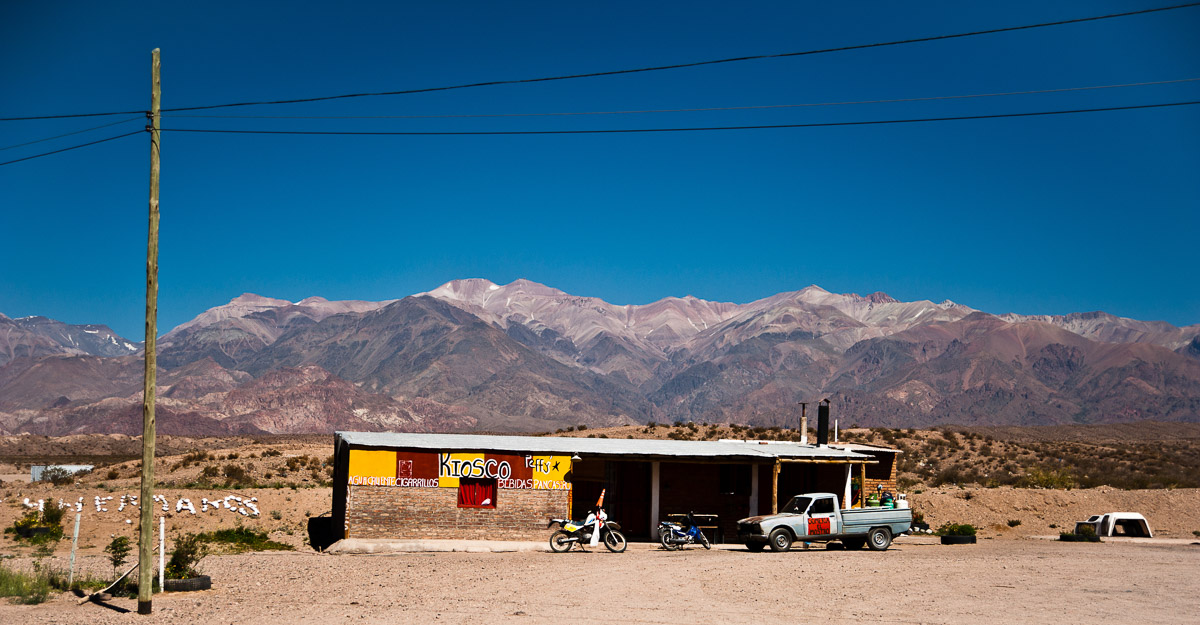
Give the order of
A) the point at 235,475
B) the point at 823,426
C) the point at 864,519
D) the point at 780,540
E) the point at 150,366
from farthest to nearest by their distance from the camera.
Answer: the point at 235,475 → the point at 823,426 → the point at 864,519 → the point at 780,540 → the point at 150,366

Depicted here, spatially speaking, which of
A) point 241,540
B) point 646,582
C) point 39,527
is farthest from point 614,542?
point 39,527

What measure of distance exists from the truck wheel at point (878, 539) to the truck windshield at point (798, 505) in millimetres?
1834

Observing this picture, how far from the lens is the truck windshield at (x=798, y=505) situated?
26819mm

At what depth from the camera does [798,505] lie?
88.8 ft

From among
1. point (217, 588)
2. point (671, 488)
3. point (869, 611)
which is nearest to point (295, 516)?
point (671, 488)

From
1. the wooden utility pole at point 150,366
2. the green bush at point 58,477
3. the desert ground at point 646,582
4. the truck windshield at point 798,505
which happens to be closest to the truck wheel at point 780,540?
the desert ground at point 646,582

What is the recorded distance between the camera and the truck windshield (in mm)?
26819

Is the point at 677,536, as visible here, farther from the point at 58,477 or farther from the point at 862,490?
the point at 58,477

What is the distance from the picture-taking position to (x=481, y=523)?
2612 cm

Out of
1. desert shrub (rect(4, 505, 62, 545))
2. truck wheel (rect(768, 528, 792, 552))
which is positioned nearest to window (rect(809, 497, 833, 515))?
truck wheel (rect(768, 528, 792, 552))

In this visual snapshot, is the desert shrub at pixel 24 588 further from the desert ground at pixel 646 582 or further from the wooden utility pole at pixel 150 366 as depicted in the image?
the wooden utility pole at pixel 150 366

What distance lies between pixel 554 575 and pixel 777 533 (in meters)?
7.96

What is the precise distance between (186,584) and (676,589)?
8.69m

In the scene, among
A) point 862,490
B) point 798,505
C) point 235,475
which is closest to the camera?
point 798,505
